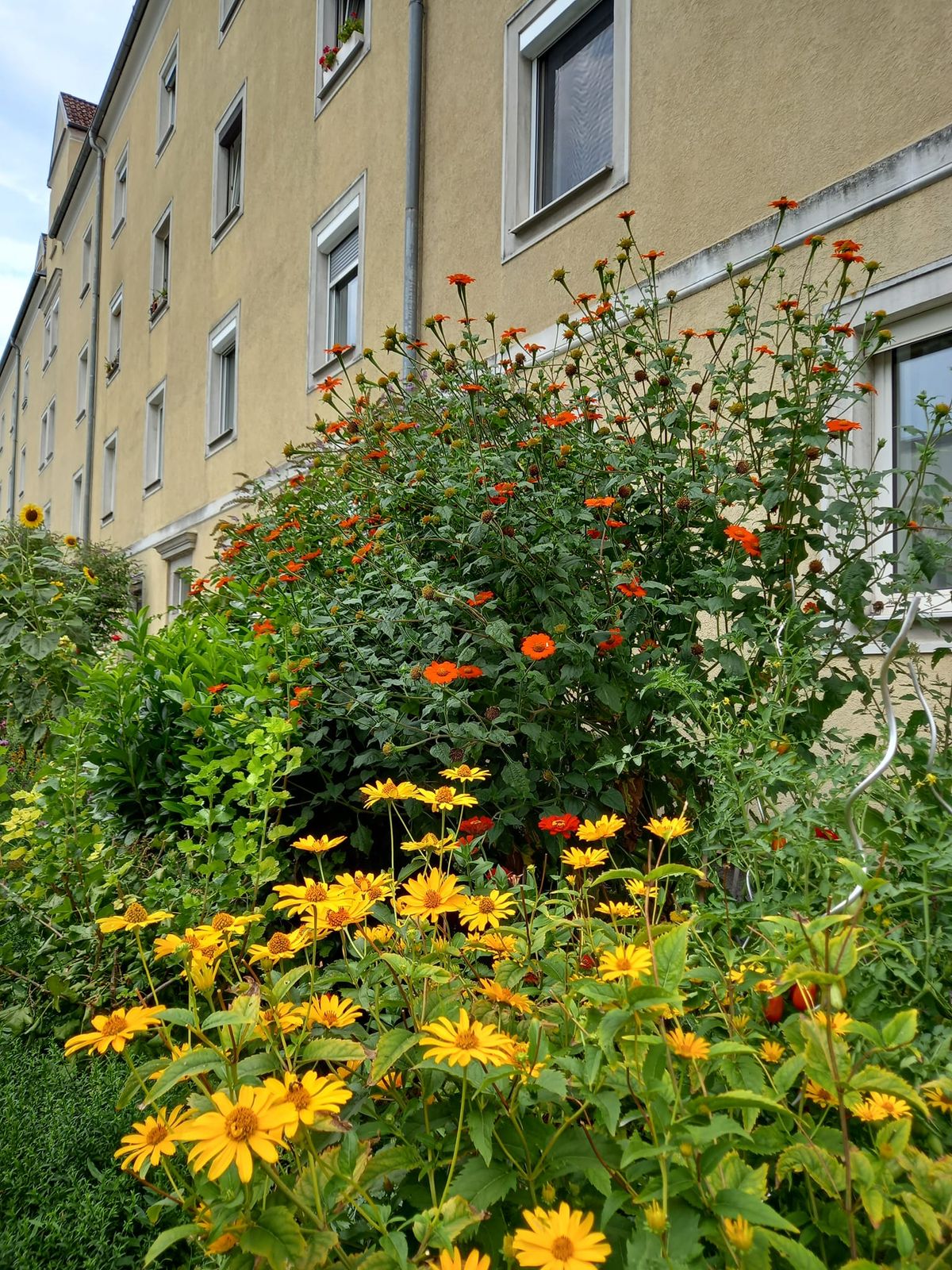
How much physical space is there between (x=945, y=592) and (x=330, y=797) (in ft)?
8.84

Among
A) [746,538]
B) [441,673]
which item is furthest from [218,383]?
[746,538]

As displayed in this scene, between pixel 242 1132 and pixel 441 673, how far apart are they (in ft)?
5.59

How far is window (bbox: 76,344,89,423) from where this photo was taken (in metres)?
19.8

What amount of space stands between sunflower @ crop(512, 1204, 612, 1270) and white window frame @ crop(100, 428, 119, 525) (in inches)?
678

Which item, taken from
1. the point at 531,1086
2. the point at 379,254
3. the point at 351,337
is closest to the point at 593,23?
the point at 379,254

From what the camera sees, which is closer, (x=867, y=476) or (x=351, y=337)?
(x=867, y=476)

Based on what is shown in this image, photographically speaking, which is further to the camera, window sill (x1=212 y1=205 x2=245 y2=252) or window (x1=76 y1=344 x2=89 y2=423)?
window (x1=76 y1=344 x2=89 y2=423)

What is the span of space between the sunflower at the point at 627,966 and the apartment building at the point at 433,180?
3.78 metres

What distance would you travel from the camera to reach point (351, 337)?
30.1 ft

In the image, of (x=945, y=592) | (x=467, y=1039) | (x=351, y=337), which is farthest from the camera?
(x=351, y=337)

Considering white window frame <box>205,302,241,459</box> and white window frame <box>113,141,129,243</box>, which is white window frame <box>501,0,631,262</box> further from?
white window frame <box>113,141,129,243</box>

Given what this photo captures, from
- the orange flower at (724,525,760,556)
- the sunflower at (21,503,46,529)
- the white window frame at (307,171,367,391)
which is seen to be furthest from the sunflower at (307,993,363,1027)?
the white window frame at (307,171,367,391)

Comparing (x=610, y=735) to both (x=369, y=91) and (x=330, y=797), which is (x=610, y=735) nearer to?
(x=330, y=797)

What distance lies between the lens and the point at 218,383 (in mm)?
12430
